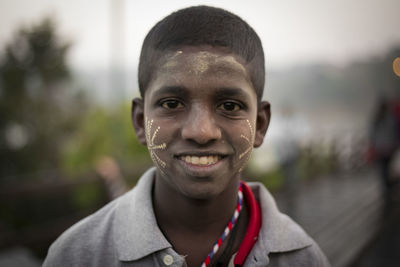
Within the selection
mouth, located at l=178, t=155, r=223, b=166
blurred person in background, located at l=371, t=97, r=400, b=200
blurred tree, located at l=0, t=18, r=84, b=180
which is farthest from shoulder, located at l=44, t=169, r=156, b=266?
blurred tree, located at l=0, t=18, r=84, b=180

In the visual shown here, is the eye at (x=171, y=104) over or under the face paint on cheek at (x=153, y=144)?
over

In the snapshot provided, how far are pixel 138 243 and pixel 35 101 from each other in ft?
22.6

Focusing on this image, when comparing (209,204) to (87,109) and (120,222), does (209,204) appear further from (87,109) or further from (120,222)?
(87,109)

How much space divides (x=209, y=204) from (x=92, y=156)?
7.49 metres

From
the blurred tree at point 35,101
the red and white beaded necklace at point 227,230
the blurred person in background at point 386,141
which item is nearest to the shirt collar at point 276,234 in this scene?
the red and white beaded necklace at point 227,230

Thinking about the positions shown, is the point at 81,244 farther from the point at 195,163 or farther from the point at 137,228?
the point at 195,163

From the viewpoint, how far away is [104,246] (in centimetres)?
158

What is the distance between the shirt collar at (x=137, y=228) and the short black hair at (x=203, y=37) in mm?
515

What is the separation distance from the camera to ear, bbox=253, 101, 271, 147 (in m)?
1.70

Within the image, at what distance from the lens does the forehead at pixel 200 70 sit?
1.42 m

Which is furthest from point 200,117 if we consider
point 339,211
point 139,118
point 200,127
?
point 339,211

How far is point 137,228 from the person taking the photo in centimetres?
158

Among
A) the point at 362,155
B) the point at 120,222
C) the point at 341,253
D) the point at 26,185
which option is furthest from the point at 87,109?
the point at 362,155

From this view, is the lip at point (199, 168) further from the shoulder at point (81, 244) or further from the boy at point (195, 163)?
the shoulder at point (81, 244)
